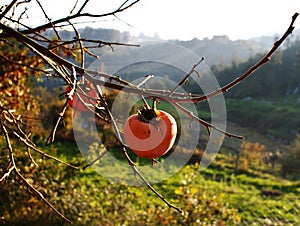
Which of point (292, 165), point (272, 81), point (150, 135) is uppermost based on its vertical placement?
point (272, 81)

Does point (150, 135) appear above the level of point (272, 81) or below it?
below

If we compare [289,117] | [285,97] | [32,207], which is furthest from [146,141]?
[285,97]

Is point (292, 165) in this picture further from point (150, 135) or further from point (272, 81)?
point (272, 81)

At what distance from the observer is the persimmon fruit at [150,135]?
0.85 m

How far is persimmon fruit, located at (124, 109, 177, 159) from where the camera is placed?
0.85 meters

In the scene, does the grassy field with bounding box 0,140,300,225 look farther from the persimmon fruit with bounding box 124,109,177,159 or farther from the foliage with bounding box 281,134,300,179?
the foliage with bounding box 281,134,300,179

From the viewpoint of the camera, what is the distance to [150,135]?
86cm

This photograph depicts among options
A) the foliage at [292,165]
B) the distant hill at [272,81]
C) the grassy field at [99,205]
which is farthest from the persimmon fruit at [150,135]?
the distant hill at [272,81]

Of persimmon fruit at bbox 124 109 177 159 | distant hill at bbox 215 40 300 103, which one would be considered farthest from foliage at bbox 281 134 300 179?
distant hill at bbox 215 40 300 103

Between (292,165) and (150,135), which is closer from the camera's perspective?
(150,135)

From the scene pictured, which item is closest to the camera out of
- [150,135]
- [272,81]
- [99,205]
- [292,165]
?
[150,135]

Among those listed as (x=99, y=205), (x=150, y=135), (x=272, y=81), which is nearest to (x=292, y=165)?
(x=99, y=205)

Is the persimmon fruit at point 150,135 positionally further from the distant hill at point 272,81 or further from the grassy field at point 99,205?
the distant hill at point 272,81

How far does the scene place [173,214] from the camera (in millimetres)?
3387
